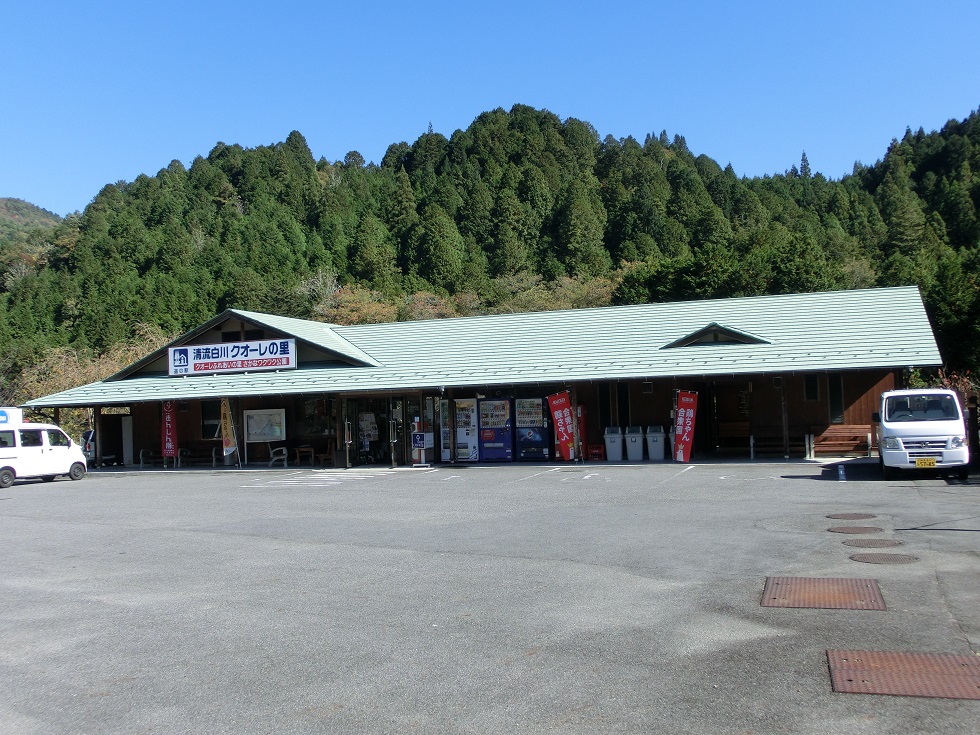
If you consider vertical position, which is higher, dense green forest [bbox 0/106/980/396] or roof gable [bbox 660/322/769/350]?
dense green forest [bbox 0/106/980/396]

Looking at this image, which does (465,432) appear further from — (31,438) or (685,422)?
(31,438)

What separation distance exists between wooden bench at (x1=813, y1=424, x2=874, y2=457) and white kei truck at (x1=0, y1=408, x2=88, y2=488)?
829 inches

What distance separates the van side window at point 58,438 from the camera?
25.6 metres

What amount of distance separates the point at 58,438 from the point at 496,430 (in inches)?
499

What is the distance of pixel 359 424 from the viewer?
28109 mm

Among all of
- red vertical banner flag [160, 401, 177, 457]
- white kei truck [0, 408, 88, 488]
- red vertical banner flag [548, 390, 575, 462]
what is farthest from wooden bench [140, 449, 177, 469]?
red vertical banner flag [548, 390, 575, 462]

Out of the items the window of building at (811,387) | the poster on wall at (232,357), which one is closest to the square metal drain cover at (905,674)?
the window of building at (811,387)

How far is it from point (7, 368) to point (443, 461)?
3640cm

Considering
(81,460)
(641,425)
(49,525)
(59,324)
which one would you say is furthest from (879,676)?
(59,324)

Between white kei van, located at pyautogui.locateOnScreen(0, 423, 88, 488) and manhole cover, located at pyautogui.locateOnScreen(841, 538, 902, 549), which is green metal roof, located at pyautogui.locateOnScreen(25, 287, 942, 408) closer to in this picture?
white kei van, located at pyautogui.locateOnScreen(0, 423, 88, 488)

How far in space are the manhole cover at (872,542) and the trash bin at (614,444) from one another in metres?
14.6

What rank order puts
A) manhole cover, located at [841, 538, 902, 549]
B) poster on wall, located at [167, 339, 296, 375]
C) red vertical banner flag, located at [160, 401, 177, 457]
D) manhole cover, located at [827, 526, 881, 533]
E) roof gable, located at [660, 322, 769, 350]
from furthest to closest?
poster on wall, located at [167, 339, 296, 375]
red vertical banner flag, located at [160, 401, 177, 457]
roof gable, located at [660, 322, 769, 350]
manhole cover, located at [827, 526, 881, 533]
manhole cover, located at [841, 538, 902, 549]

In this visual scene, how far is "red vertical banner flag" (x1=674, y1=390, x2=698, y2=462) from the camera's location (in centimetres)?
2395

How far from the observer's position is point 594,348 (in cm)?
2728
